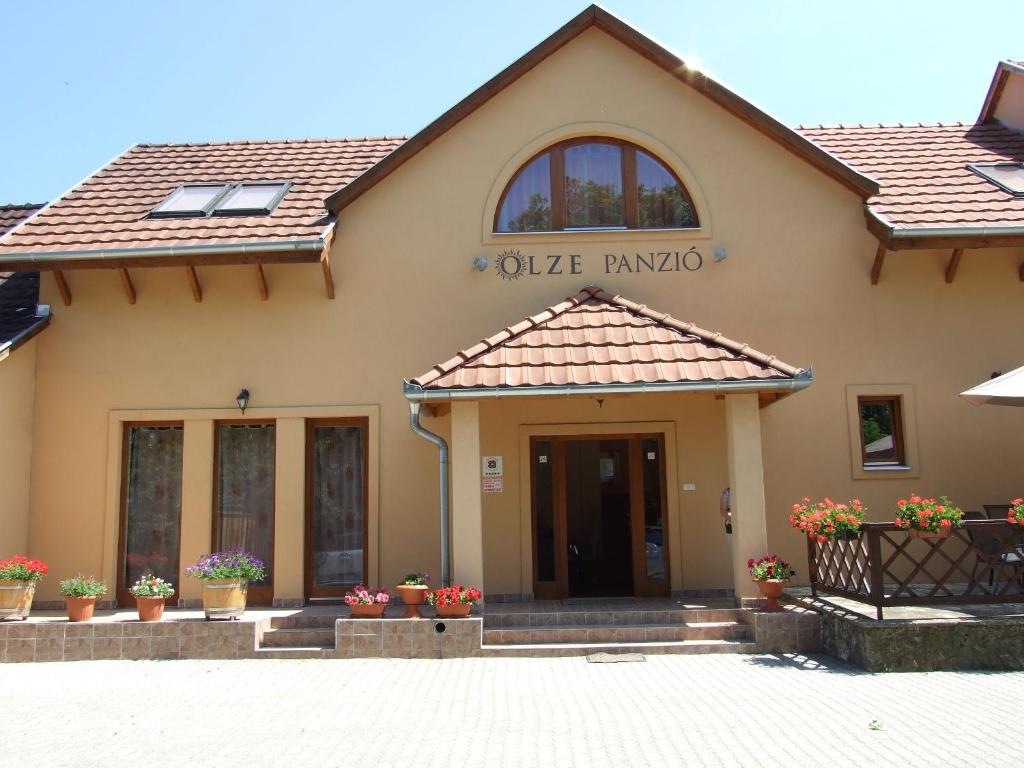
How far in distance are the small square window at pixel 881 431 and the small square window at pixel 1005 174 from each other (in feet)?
11.6

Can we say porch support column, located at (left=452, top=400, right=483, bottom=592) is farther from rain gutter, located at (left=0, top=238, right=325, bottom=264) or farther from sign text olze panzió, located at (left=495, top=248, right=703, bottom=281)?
rain gutter, located at (left=0, top=238, right=325, bottom=264)

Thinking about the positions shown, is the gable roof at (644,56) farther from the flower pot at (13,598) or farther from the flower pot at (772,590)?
the flower pot at (13,598)

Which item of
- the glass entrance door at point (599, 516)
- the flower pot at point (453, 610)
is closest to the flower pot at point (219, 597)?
the flower pot at point (453, 610)

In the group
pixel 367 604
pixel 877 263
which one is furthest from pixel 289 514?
pixel 877 263

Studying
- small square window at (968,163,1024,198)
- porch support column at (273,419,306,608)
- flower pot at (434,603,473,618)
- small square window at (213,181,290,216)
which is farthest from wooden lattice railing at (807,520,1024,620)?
small square window at (213,181,290,216)

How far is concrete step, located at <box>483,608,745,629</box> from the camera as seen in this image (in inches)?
384

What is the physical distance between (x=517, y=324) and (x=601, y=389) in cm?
214

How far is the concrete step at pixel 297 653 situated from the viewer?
942 centimetres

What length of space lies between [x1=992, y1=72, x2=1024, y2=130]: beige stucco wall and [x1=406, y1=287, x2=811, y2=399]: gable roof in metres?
8.02

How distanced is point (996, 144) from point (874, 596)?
9.27 meters

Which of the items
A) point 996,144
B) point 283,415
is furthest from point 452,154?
point 996,144

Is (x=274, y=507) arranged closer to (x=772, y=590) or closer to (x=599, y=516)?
(x=599, y=516)

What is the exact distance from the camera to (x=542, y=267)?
39.4 feet

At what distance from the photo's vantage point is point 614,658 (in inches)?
357
